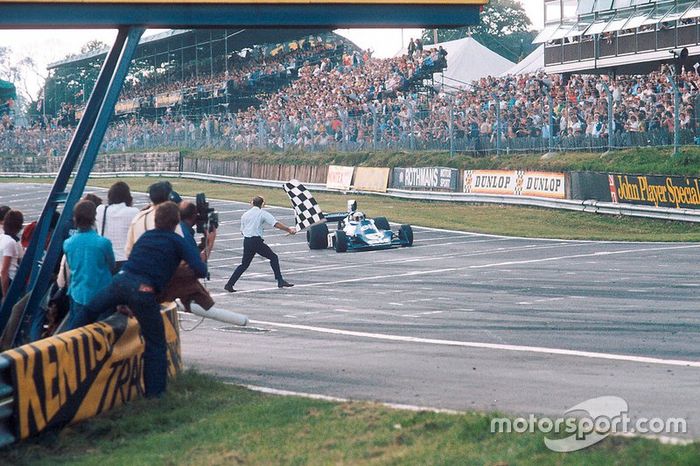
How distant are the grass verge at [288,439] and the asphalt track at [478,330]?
76 cm

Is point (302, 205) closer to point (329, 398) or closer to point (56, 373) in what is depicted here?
point (329, 398)

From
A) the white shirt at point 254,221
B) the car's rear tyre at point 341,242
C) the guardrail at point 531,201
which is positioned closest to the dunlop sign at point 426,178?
the guardrail at point 531,201

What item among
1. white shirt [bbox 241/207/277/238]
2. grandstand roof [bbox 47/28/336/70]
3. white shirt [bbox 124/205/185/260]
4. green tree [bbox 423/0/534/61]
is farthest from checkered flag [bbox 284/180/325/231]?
green tree [bbox 423/0/534/61]

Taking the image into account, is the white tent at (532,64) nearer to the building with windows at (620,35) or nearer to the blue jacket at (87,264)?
the building with windows at (620,35)

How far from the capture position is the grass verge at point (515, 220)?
25.2 m

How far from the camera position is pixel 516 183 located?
31.4 metres

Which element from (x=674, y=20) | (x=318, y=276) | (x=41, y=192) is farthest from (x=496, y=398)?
(x=41, y=192)

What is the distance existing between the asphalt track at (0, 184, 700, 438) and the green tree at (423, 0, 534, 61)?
67.0 m

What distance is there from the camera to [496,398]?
299 inches

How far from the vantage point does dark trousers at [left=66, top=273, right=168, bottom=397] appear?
7.84 metres

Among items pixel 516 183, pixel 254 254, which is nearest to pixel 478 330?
pixel 254 254

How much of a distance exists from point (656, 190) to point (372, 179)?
44.8 feet

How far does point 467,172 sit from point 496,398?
26.2m

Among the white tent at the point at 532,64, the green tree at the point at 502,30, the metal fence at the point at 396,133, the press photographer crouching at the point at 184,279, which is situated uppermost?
the green tree at the point at 502,30
